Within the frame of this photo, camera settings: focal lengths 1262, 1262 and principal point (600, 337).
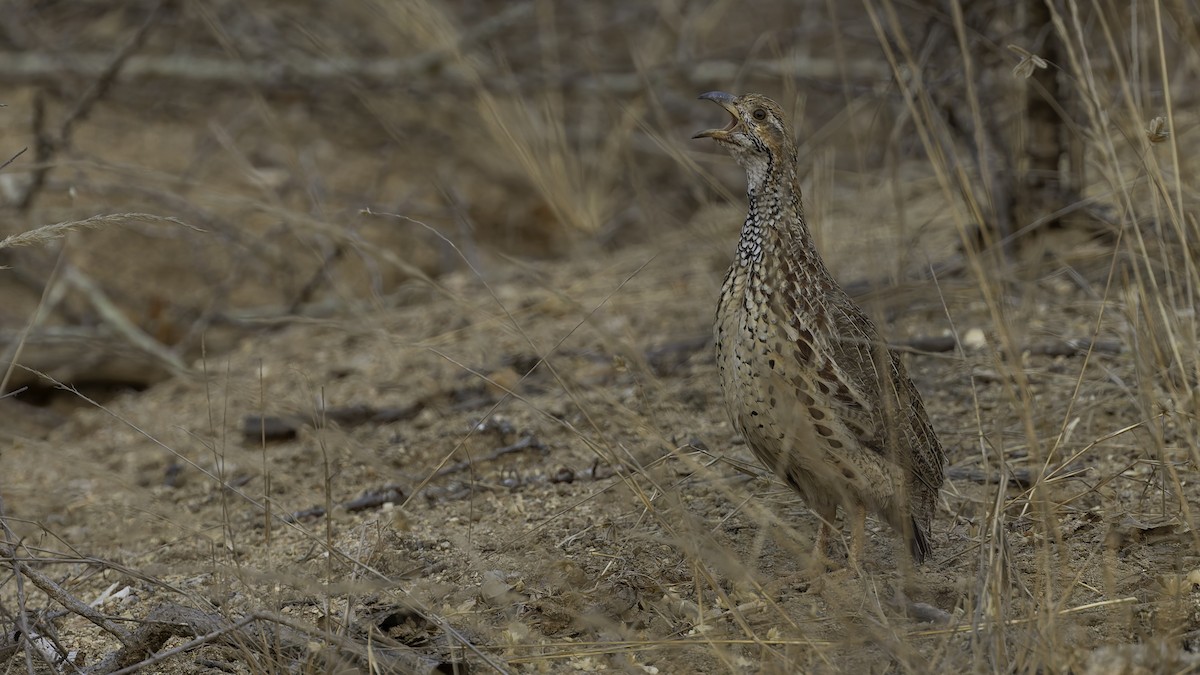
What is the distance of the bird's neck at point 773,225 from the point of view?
330cm

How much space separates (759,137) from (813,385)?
2.39 ft

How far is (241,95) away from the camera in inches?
308

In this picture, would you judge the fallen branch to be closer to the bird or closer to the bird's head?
the bird

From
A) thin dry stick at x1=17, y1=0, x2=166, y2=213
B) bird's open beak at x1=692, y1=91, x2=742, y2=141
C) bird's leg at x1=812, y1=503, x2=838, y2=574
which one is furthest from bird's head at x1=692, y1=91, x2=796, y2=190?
thin dry stick at x1=17, y1=0, x2=166, y2=213

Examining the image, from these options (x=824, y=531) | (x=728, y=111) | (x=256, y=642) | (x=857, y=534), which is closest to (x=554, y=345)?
(x=728, y=111)

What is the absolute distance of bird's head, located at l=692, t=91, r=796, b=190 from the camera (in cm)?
345

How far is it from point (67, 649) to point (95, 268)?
4.07 m

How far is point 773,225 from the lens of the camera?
3.35 meters

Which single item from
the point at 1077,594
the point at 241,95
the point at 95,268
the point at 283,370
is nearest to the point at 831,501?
the point at 1077,594

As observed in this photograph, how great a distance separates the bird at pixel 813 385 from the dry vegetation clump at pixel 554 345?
147 millimetres

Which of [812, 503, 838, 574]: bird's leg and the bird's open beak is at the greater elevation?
the bird's open beak

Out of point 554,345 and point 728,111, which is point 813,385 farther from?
point 554,345

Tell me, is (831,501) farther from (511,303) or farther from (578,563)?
(511,303)

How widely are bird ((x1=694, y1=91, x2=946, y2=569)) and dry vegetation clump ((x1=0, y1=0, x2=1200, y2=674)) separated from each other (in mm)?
147
